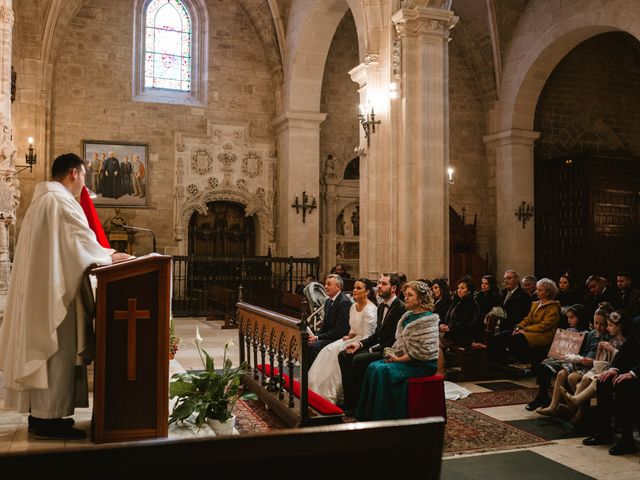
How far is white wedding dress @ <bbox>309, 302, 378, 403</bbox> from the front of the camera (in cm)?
646

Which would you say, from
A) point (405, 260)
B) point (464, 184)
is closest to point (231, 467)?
point (405, 260)

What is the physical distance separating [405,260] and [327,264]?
758cm

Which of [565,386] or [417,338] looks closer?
[417,338]

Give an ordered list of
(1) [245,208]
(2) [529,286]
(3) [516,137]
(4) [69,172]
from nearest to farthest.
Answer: (4) [69,172]
(2) [529,286]
(3) [516,137]
(1) [245,208]

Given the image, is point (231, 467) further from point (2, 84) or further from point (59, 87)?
point (59, 87)

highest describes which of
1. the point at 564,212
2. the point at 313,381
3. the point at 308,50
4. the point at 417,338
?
the point at 308,50

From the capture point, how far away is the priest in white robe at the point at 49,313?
11.9 feet

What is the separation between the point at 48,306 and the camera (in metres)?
3.65

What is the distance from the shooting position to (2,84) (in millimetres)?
7762

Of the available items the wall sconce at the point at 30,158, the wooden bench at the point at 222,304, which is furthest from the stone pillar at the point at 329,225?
the wall sconce at the point at 30,158

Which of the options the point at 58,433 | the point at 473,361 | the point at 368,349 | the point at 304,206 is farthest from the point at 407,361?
the point at 304,206

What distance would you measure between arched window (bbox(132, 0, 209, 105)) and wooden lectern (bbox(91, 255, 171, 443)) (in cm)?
1499

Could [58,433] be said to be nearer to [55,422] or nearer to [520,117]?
[55,422]

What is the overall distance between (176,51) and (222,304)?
8.24 m
